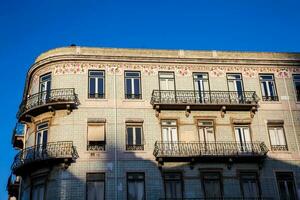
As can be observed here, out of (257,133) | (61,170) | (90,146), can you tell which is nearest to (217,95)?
(257,133)

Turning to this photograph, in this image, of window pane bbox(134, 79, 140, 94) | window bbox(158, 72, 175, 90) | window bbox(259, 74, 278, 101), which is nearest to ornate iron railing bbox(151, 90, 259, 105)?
window bbox(158, 72, 175, 90)

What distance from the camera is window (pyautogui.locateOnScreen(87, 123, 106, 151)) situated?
2928 centimetres

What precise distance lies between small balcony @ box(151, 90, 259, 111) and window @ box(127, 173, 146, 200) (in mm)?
4977

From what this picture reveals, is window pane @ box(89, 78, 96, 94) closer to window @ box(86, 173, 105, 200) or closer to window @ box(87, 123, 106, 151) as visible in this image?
window @ box(87, 123, 106, 151)

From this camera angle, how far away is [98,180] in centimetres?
2831

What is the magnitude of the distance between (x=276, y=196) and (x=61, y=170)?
14262 millimetres

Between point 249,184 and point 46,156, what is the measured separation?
44.4ft

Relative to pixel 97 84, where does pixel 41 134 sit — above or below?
below

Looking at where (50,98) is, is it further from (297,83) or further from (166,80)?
(297,83)

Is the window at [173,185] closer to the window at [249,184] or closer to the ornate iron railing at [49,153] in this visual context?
the window at [249,184]

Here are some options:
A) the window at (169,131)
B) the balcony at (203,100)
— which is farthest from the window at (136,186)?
the balcony at (203,100)

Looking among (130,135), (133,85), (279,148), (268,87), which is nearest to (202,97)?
(133,85)

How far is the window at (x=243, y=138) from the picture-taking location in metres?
30.5

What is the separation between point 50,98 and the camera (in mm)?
30156
